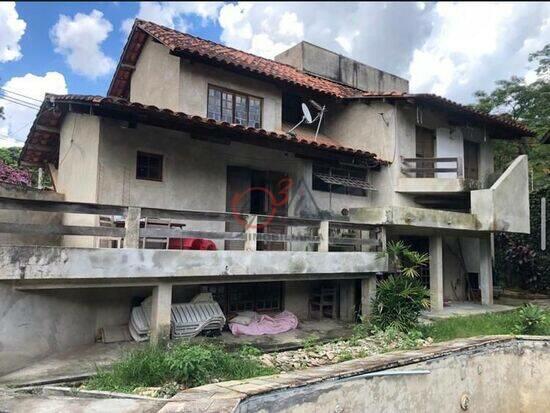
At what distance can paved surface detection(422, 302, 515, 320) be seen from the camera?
40.4 ft

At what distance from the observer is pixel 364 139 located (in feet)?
47.8

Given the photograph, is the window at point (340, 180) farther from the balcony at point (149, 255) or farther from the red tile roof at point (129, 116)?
the balcony at point (149, 255)

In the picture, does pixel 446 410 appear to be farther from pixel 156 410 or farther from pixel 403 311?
pixel 156 410

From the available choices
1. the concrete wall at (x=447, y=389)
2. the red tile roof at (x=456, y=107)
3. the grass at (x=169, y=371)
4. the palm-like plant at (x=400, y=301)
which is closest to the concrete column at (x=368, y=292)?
the palm-like plant at (x=400, y=301)

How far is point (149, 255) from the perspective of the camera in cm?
748

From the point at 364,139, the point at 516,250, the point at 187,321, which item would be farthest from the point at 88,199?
the point at 516,250

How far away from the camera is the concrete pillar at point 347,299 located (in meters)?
12.3

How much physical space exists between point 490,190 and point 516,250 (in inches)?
256

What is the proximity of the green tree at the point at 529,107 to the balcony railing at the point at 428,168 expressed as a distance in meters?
6.28

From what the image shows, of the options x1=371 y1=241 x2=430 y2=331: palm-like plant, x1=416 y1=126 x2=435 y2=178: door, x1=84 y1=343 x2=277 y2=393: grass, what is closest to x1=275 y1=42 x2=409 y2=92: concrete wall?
x1=416 y1=126 x2=435 y2=178: door

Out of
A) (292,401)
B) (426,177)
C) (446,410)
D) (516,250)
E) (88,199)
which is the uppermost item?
(426,177)

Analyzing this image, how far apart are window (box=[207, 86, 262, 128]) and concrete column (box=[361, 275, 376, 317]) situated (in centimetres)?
536

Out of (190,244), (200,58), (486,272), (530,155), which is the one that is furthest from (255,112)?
(530,155)

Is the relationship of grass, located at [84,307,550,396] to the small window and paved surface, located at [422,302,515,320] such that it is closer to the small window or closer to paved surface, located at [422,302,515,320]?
the small window
